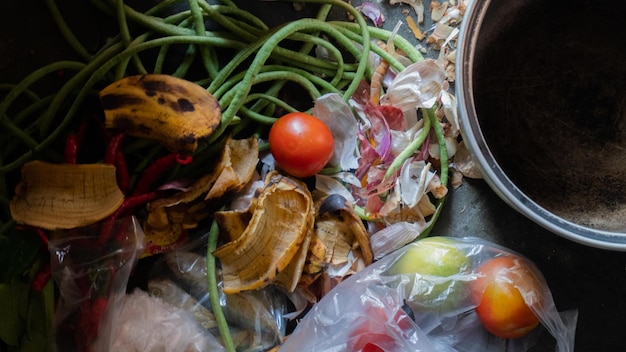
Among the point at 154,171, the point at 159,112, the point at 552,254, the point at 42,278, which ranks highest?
the point at 159,112

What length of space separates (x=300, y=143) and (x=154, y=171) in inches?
8.8

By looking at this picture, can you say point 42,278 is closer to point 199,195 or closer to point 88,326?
point 88,326

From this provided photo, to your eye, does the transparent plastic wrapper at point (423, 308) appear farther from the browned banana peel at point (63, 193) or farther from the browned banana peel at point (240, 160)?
the browned banana peel at point (63, 193)

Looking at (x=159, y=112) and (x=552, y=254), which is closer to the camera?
(x=159, y=112)

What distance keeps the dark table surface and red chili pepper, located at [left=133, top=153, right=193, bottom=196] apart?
247 millimetres

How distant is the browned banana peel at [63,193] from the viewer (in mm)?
825

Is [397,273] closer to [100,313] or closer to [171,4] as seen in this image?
[100,313]

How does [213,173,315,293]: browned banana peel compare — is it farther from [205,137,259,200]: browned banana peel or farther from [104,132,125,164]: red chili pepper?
[104,132,125,164]: red chili pepper

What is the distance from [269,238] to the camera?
0.87 metres

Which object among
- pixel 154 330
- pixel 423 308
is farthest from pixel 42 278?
pixel 423 308

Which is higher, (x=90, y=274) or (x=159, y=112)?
(x=159, y=112)

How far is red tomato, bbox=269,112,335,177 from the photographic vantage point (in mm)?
865

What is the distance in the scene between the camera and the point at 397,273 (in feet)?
2.95

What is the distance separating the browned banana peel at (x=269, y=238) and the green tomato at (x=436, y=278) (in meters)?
0.18
